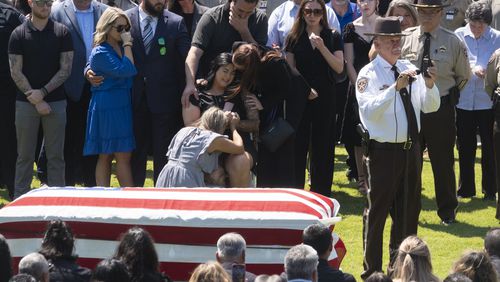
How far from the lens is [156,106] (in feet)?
35.9

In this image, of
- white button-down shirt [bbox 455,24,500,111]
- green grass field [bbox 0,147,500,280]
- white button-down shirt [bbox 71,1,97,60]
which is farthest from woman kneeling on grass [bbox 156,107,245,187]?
white button-down shirt [bbox 455,24,500,111]

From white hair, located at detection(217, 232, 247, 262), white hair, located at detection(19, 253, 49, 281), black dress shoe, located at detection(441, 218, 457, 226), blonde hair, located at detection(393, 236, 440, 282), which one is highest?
white hair, located at detection(19, 253, 49, 281)

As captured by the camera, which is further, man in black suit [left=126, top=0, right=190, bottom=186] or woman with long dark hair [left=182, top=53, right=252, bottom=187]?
man in black suit [left=126, top=0, right=190, bottom=186]

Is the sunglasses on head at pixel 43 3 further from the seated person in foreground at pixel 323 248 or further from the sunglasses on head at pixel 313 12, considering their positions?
the seated person in foreground at pixel 323 248

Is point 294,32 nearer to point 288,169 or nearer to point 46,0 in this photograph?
point 288,169

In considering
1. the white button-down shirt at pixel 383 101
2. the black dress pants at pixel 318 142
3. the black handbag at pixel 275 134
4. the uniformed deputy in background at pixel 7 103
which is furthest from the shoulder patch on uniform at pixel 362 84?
the uniformed deputy in background at pixel 7 103

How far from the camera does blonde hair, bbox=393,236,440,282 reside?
22.9 feet

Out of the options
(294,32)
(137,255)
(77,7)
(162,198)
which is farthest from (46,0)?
A: (137,255)

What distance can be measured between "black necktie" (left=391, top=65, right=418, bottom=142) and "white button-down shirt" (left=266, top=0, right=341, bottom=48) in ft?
9.32

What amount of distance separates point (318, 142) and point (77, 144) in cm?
251

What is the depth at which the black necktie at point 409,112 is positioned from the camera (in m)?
8.73

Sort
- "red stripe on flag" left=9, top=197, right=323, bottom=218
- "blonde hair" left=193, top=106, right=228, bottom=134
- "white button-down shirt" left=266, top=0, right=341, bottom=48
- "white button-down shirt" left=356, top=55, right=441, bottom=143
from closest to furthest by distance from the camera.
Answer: "red stripe on flag" left=9, top=197, right=323, bottom=218 → "white button-down shirt" left=356, top=55, right=441, bottom=143 → "blonde hair" left=193, top=106, right=228, bottom=134 → "white button-down shirt" left=266, top=0, right=341, bottom=48

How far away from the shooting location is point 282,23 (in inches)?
461

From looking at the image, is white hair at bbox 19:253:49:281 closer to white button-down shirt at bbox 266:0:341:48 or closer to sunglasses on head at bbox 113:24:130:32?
sunglasses on head at bbox 113:24:130:32
